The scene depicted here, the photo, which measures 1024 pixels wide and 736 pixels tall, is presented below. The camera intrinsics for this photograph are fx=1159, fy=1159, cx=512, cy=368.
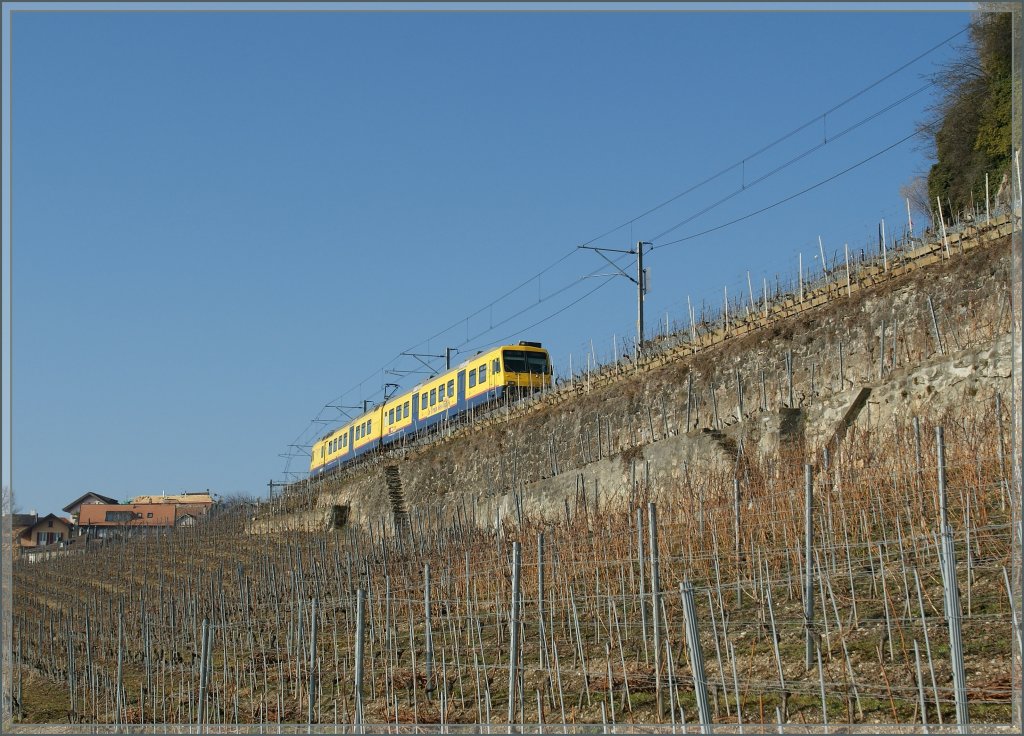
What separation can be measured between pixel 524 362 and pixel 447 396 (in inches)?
139

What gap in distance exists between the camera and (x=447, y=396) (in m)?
29.6

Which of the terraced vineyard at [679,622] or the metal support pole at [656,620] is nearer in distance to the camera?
the terraced vineyard at [679,622]

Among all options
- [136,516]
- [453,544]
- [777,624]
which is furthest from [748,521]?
[136,516]

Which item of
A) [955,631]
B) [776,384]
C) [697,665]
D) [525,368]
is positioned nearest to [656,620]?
[697,665]

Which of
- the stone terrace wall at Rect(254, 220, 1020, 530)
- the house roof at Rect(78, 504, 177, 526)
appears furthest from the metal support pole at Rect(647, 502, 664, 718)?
the house roof at Rect(78, 504, 177, 526)

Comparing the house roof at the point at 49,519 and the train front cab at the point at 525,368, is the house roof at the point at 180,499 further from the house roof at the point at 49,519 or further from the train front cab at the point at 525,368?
the train front cab at the point at 525,368

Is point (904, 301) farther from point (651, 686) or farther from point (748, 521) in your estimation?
point (651, 686)

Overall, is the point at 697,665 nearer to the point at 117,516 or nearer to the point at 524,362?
the point at 524,362

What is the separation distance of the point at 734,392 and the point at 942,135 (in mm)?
10223

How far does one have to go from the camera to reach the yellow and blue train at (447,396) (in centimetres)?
2653

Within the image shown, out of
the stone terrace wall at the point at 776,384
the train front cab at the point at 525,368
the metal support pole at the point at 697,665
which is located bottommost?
the metal support pole at the point at 697,665

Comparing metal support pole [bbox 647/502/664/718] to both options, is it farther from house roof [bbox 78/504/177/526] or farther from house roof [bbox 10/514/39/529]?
house roof [bbox 78/504/177/526]

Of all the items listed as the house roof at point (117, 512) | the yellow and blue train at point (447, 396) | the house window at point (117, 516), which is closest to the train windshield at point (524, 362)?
the yellow and blue train at point (447, 396)

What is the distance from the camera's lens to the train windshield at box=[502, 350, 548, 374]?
26547 millimetres
